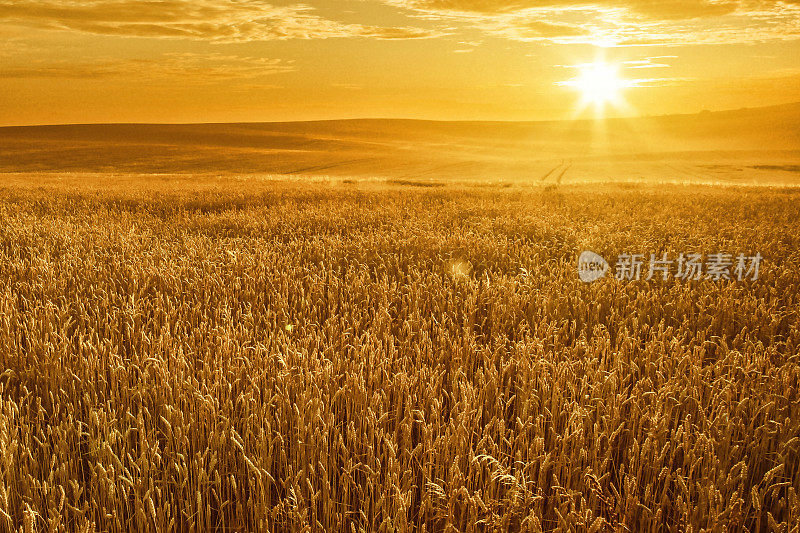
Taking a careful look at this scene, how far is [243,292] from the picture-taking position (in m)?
4.61

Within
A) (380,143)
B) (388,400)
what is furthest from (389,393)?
(380,143)

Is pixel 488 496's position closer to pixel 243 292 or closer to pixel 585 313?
pixel 585 313

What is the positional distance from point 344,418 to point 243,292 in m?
2.19

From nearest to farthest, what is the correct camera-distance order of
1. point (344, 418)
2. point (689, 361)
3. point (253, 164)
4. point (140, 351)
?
point (344, 418)
point (689, 361)
point (140, 351)
point (253, 164)

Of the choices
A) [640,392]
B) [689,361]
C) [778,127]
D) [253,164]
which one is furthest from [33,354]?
[778,127]

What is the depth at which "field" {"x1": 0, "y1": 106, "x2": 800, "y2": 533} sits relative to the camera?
2008 millimetres

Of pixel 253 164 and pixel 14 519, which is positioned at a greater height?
pixel 14 519
